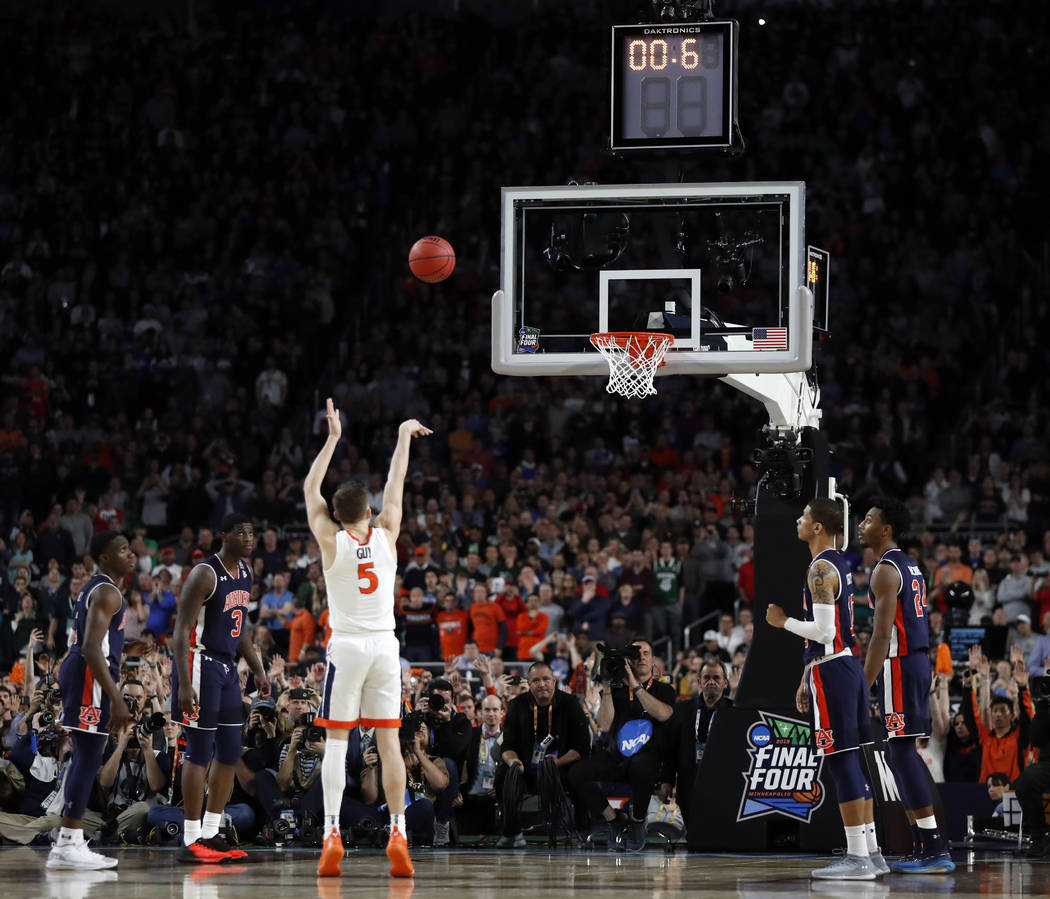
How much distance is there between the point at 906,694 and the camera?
36.0 feet

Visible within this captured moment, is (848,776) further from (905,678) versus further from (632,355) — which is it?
(632,355)

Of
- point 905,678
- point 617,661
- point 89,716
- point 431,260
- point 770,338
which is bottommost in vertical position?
point 89,716

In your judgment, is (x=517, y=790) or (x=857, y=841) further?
(x=517, y=790)

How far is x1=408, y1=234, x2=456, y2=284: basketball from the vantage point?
1300 cm

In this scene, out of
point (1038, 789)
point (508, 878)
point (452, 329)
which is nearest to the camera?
point (508, 878)

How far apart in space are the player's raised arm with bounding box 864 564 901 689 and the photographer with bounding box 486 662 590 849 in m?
3.60

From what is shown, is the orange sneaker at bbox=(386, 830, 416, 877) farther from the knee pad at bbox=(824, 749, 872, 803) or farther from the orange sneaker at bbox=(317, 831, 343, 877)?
the knee pad at bbox=(824, 749, 872, 803)

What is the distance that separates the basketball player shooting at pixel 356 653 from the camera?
32.7ft

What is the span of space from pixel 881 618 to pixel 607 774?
11.8 ft

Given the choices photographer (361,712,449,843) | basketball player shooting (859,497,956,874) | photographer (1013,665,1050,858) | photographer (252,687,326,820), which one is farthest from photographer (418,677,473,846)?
photographer (1013,665,1050,858)

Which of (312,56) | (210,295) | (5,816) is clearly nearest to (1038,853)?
(5,816)

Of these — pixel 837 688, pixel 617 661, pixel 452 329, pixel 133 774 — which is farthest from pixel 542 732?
pixel 452 329

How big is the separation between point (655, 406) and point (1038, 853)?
41.8ft

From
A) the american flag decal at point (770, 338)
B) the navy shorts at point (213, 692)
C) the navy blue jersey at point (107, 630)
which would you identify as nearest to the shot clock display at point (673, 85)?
the american flag decal at point (770, 338)
